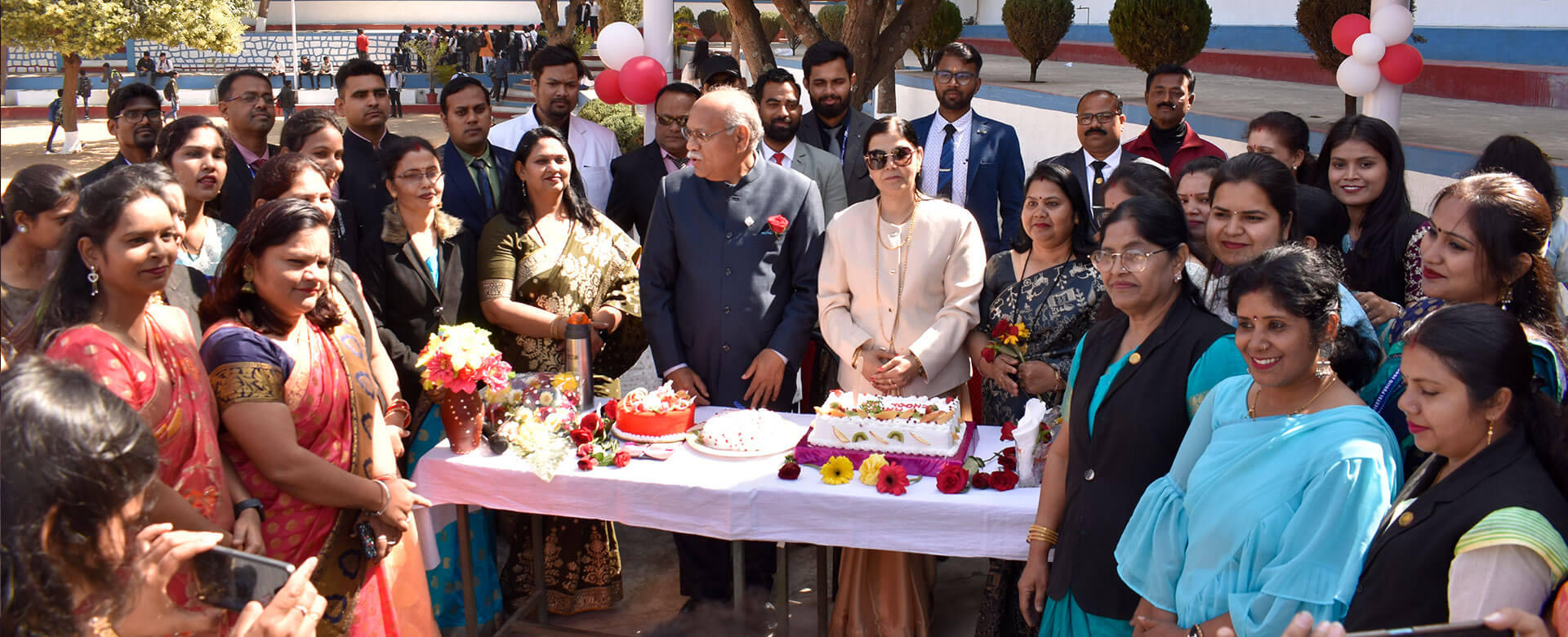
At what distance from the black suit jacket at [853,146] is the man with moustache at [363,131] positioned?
1.93 meters

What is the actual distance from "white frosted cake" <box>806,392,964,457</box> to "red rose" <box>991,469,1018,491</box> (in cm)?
19

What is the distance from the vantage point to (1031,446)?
3.28 m

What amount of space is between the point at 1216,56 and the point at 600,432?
1561 cm

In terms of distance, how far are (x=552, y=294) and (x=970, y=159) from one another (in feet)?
7.26

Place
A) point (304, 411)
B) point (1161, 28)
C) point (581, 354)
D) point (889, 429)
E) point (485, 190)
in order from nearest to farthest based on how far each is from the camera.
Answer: point (304, 411), point (889, 429), point (581, 354), point (485, 190), point (1161, 28)

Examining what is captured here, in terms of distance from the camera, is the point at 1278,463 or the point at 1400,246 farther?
the point at 1400,246

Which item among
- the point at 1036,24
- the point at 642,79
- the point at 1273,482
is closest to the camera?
the point at 1273,482

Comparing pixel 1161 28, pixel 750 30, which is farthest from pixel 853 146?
pixel 1161 28

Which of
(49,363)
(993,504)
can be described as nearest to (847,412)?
(993,504)

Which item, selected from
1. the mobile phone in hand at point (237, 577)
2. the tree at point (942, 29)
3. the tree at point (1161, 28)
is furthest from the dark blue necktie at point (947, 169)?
the tree at point (942, 29)

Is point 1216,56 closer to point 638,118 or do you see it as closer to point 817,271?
point 638,118

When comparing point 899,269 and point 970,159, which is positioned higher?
point 970,159

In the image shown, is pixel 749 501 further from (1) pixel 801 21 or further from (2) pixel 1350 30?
Answer: (1) pixel 801 21

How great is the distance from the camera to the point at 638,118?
1570 cm
